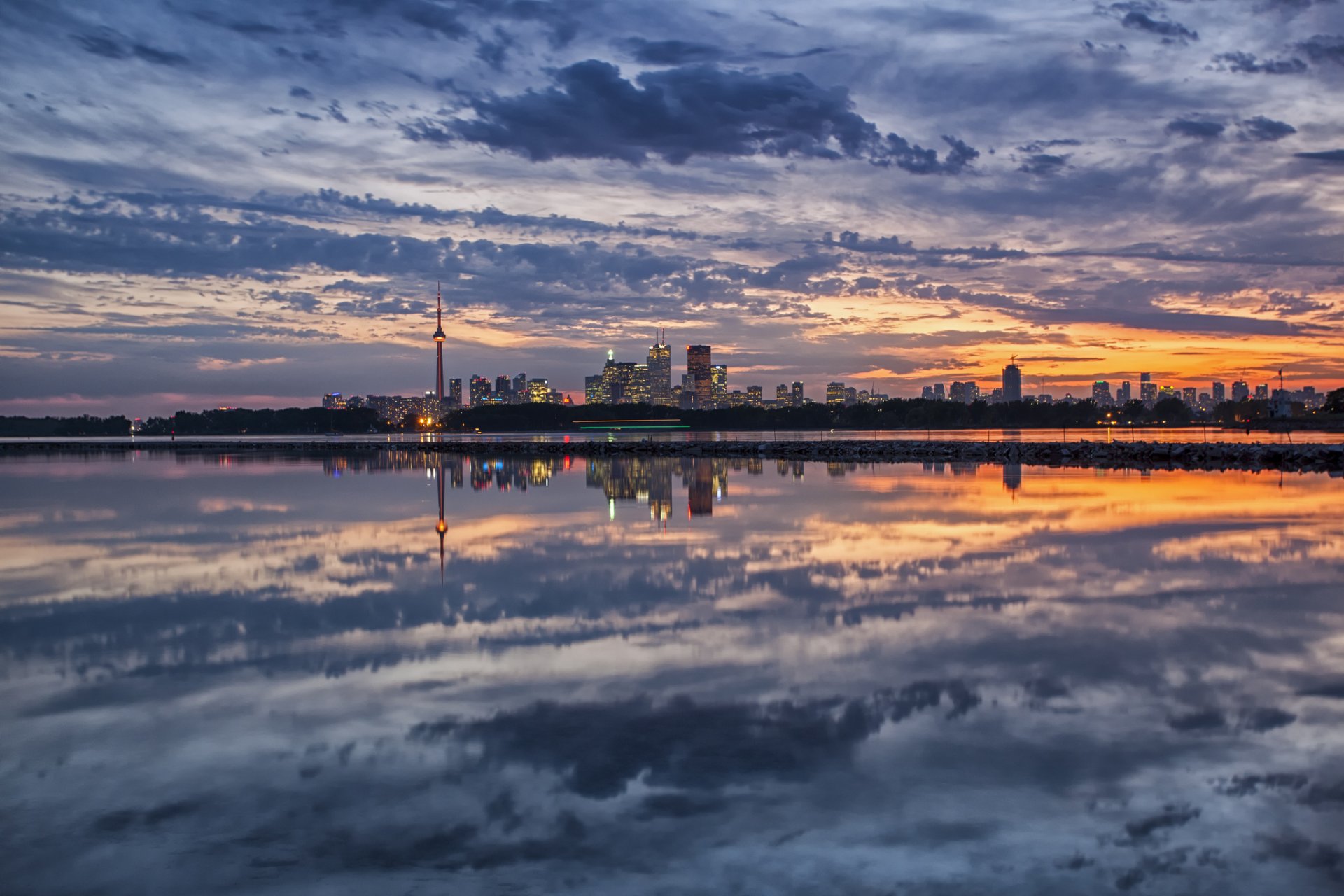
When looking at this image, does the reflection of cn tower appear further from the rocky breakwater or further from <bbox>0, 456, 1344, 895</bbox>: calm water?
the rocky breakwater

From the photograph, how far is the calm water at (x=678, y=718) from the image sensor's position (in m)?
4.91

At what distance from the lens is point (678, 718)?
7012mm

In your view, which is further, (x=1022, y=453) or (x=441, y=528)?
(x=1022, y=453)

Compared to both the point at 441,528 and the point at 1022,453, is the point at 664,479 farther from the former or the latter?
the point at 1022,453

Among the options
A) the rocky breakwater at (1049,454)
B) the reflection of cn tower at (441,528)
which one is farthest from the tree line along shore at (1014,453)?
the reflection of cn tower at (441,528)

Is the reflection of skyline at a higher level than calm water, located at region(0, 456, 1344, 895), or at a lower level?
lower

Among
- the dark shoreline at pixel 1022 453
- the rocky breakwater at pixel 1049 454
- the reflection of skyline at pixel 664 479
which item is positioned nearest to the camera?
the reflection of skyline at pixel 664 479

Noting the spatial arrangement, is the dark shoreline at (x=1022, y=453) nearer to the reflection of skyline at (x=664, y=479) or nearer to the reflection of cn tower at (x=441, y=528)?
the reflection of skyline at (x=664, y=479)

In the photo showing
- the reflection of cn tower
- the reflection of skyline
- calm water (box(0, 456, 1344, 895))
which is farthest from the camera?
the reflection of skyline

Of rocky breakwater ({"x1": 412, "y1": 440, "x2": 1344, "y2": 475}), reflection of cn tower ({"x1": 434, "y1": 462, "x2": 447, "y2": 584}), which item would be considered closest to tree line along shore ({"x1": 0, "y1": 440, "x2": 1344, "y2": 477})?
rocky breakwater ({"x1": 412, "y1": 440, "x2": 1344, "y2": 475})

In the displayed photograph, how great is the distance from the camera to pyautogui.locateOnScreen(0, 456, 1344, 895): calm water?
16.1 ft

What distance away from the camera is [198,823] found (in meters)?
5.33

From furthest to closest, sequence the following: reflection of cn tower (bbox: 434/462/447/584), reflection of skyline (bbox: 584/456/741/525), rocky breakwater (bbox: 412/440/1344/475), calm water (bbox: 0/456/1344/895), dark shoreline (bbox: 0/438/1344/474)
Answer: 1. dark shoreline (bbox: 0/438/1344/474)
2. rocky breakwater (bbox: 412/440/1344/475)
3. reflection of skyline (bbox: 584/456/741/525)
4. reflection of cn tower (bbox: 434/462/447/584)
5. calm water (bbox: 0/456/1344/895)

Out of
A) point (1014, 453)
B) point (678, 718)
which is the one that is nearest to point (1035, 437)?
point (1014, 453)
